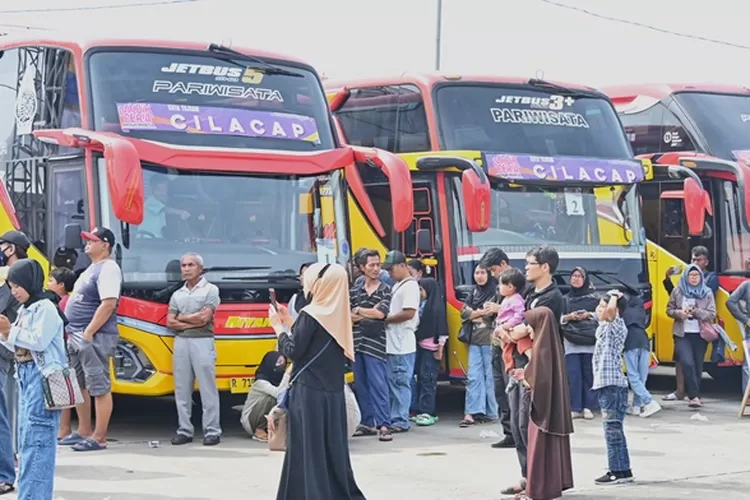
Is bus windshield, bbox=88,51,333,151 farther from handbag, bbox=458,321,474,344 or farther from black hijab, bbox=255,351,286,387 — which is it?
handbag, bbox=458,321,474,344

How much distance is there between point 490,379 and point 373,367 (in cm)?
155

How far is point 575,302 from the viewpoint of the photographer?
15.4 meters

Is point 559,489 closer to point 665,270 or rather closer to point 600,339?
point 600,339

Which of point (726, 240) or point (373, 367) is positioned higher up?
point (726, 240)

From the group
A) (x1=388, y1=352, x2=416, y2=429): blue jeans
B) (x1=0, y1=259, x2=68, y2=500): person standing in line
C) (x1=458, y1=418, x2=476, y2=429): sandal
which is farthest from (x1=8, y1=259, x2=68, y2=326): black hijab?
(x1=458, y1=418, x2=476, y2=429): sandal

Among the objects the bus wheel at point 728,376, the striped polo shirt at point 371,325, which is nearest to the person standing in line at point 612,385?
the striped polo shirt at point 371,325

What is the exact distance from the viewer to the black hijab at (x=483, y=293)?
1470 centimetres

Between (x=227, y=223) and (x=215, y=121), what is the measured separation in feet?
3.26

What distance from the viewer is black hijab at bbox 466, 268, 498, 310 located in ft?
48.2

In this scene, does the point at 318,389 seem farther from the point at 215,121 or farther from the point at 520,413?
the point at 215,121

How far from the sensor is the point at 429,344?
15.0 m

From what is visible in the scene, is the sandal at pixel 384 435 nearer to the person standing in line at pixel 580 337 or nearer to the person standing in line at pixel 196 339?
the person standing in line at pixel 196 339

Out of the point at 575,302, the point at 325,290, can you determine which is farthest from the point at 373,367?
the point at 325,290

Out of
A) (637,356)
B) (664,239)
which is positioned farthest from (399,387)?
(664,239)
